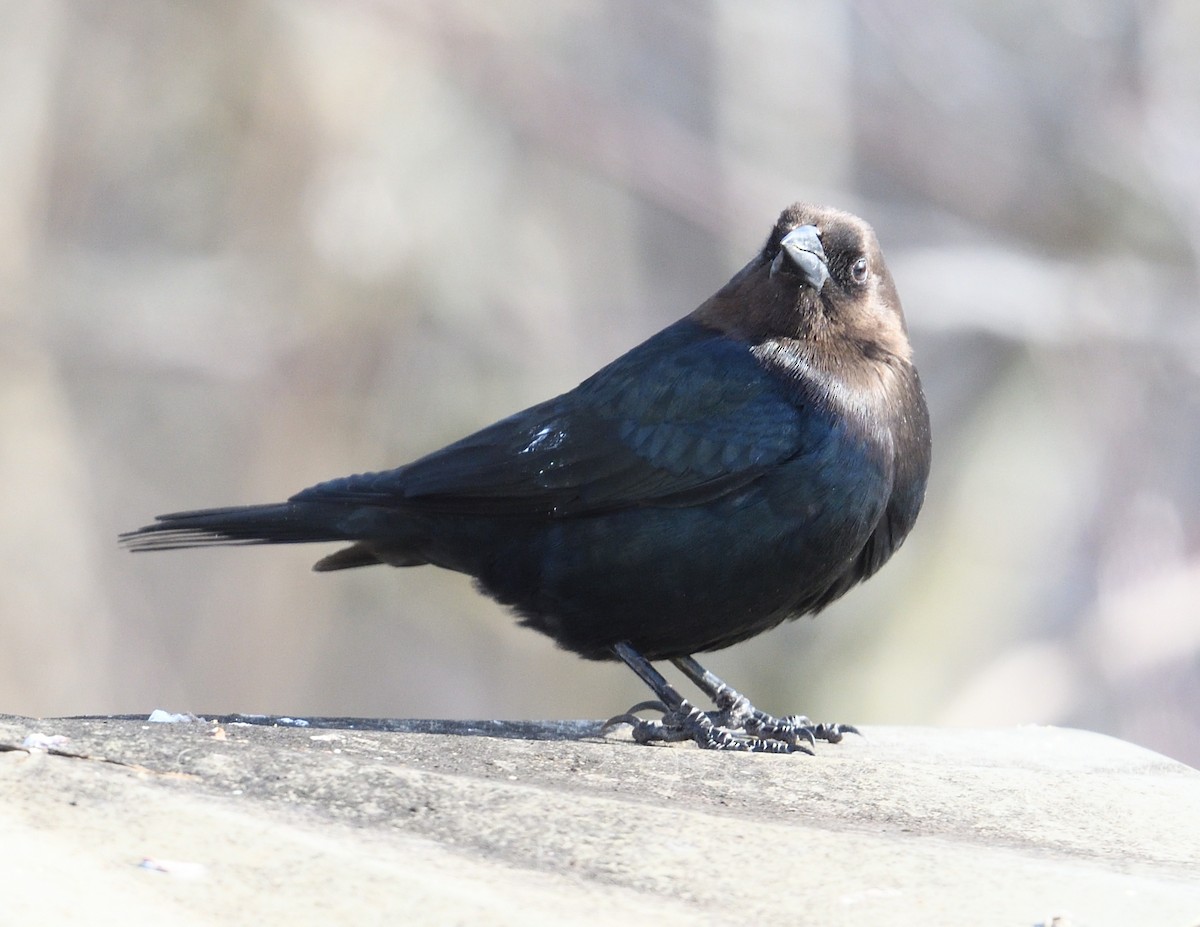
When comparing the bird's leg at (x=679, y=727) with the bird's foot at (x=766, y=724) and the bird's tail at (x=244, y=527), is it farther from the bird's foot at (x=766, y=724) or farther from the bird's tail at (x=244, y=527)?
→ the bird's tail at (x=244, y=527)

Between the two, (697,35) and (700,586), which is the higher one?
(697,35)

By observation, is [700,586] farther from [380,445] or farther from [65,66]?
[65,66]

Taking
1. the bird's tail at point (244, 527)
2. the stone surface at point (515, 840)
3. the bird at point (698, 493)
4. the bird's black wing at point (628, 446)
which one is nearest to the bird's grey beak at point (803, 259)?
the bird at point (698, 493)

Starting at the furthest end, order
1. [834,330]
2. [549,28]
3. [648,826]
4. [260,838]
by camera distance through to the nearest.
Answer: [549,28] → [834,330] → [648,826] → [260,838]

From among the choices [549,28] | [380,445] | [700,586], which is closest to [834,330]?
[700,586]

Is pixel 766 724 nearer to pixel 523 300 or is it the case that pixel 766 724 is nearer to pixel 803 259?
pixel 803 259

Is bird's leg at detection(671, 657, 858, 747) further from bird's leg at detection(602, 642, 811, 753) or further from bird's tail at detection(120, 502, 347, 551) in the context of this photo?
bird's tail at detection(120, 502, 347, 551)
